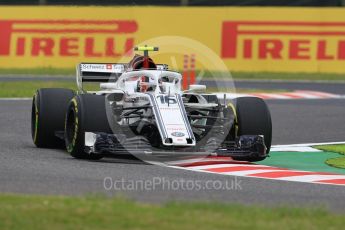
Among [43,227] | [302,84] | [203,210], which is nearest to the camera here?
[43,227]

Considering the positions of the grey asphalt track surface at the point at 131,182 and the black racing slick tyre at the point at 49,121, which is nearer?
the grey asphalt track surface at the point at 131,182

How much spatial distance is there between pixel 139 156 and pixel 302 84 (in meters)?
15.5

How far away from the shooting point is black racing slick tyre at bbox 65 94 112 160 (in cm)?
1225

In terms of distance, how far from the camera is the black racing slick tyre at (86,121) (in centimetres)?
1225

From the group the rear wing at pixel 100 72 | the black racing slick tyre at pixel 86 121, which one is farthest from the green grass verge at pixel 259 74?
the black racing slick tyre at pixel 86 121

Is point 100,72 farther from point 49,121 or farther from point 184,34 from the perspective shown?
point 184,34

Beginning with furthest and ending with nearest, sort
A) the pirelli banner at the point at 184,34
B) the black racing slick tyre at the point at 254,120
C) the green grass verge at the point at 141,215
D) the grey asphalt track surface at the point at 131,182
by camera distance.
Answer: the pirelli banner at the point at 184,34 < the black racing slick tyre at the point at 254,120 < the grey asphalt track surface at the point at 131,182 < the green grass verge at the point at 141,215

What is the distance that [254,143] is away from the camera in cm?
1252

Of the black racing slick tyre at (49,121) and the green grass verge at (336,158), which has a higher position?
the black racing slick tyre at (49,121)

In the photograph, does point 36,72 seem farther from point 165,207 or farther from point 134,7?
point 165,207

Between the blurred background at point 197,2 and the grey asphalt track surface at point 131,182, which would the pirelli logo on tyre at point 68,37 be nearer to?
the blurred background at point 197,2

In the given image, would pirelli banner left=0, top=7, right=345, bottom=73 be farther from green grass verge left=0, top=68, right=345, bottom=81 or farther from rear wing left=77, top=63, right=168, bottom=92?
rear wing left=77, top=63, right=168, bottom=92

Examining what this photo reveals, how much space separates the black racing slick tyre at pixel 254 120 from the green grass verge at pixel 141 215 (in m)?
4.37

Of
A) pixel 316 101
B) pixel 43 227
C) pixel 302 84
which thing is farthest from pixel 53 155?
pixel 302 84
